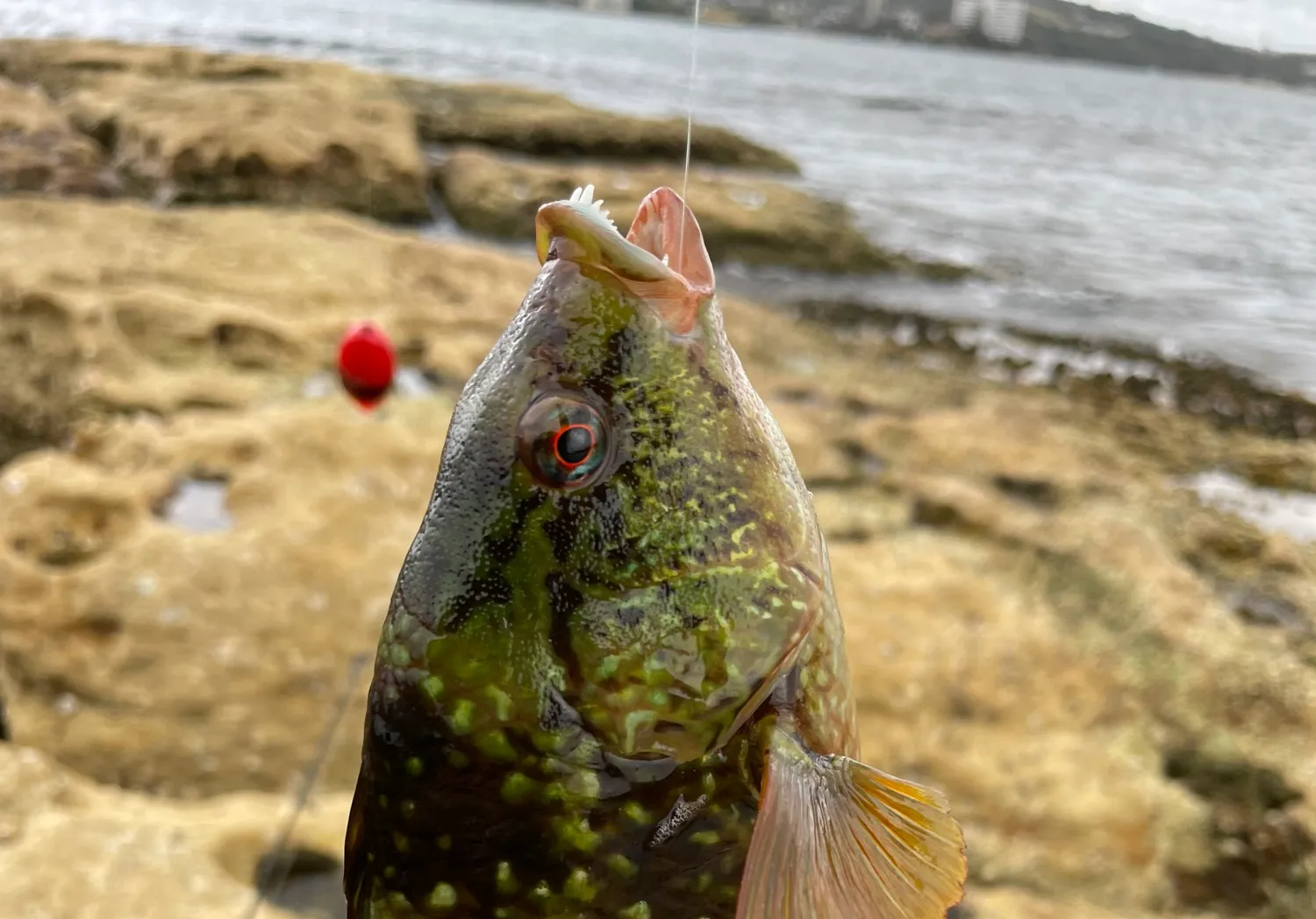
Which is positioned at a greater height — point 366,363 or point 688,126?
point 688,126

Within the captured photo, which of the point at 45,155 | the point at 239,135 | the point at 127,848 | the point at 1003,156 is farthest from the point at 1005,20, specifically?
the point at 127,848

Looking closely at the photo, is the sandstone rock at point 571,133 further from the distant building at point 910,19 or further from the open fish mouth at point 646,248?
the distant building at point 910,19

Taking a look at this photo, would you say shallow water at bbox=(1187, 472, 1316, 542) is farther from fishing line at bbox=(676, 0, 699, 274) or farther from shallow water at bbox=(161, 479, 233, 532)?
fishing line at bbox=(676, 0, 699, 274)

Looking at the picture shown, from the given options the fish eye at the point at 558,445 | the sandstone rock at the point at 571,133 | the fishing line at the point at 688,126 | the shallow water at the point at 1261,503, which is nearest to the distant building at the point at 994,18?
the sandstone rock at the point at 571,133

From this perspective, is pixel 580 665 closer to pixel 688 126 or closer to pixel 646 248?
pixel 646 248

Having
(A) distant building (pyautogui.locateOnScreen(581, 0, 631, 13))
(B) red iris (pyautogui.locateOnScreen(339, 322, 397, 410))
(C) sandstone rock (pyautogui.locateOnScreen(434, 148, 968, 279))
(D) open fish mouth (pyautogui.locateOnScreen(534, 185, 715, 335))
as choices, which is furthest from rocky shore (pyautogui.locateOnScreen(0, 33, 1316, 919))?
(A) distant building (pyautogui.locateOnScreen(581, 0, 631, 13))

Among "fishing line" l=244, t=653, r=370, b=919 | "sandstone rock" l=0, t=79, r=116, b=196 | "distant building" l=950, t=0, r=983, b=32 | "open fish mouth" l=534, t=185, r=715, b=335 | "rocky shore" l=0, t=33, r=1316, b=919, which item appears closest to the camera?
"open fish mouth" l=534, t=185, r=715, b=335
